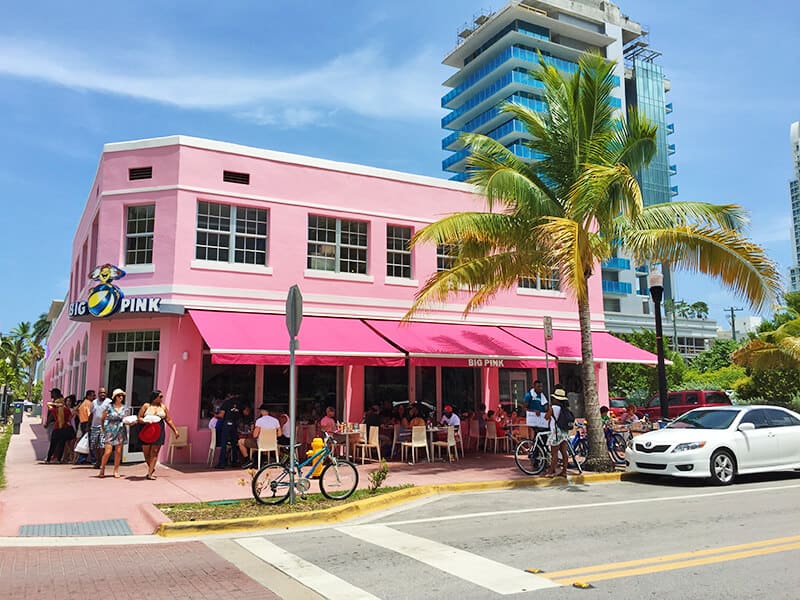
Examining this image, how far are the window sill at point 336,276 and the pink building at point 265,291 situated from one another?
31 mm

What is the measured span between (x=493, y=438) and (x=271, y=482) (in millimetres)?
9194

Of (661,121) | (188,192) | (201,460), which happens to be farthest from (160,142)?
(661,121)

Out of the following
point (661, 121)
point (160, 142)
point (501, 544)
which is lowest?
point (501, 544)

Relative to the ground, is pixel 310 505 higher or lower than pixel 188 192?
lower

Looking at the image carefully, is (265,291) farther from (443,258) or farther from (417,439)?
(443,258)

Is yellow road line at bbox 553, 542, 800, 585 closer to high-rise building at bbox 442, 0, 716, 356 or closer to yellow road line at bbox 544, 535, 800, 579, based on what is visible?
yellow road line at bbox 544, 535, 800, 579

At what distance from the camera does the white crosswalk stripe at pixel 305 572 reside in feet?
18.8

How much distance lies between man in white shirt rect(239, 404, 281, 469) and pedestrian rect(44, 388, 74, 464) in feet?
14.1

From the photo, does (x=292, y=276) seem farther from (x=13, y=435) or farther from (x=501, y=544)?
(x=13, y=435)

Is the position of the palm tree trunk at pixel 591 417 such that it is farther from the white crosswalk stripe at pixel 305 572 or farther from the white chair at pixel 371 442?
the white crosswalk stripe at pixel 305 572

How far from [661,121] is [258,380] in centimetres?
9181

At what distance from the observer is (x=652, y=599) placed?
17.9ft

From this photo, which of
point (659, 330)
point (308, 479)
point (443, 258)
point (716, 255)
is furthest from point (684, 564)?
point (443, 258)

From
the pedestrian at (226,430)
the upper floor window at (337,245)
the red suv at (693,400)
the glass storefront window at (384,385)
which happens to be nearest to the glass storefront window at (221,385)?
the pedestrian at (226,430)
